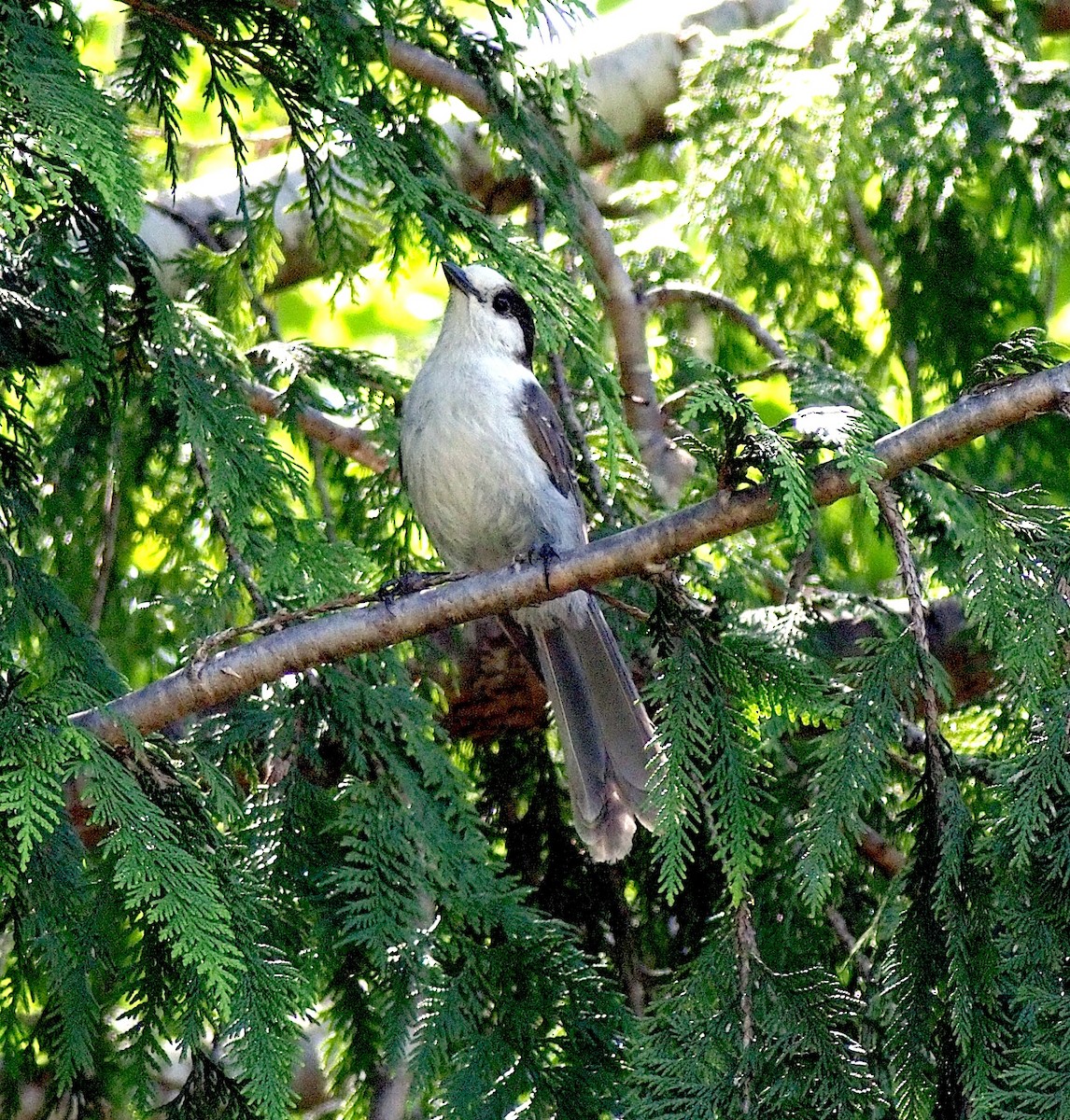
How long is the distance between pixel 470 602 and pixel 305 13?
1.24 m

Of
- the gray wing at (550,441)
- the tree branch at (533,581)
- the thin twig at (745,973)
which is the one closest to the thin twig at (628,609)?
the tree branch at (533,581)

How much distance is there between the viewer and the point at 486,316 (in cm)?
411

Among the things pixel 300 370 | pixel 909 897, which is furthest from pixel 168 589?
pixel 909 897

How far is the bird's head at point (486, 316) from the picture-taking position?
405cm

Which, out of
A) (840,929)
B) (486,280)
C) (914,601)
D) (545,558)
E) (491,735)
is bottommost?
(840,929)

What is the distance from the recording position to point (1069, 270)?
24.1ft

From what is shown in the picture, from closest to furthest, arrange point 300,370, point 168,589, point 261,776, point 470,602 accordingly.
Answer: point 470,602, point 261,776, point 300,370, point 168,589

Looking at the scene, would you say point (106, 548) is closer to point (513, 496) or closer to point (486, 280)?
point (513, 496)

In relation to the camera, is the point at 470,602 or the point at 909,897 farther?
the point at 470,602

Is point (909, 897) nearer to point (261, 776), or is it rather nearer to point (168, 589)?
point (261, 776)

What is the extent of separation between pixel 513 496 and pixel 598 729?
26.9 inches

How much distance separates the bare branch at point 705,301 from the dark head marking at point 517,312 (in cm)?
45

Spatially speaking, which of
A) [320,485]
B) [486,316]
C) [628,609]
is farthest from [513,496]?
[628,609]

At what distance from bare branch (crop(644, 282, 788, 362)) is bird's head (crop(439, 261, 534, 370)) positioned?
50cm
